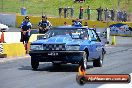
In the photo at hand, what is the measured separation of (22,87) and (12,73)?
3.77 metres

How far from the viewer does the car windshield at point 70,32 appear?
16.0 m

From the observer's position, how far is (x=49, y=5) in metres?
59.0

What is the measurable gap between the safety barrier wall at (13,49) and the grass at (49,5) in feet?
95.3

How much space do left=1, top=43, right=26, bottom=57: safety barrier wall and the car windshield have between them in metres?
5.99

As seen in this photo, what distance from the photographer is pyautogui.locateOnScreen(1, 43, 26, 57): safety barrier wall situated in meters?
22.0

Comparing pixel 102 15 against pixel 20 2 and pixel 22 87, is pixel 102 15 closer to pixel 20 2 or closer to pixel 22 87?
pixel 20 2

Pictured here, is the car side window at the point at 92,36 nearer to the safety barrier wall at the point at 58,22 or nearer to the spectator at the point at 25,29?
the spectator at the point at 25,29

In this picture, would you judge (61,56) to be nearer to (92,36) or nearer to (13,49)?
(92,36)

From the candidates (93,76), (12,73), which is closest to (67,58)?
(12,73)

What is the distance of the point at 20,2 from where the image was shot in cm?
5909

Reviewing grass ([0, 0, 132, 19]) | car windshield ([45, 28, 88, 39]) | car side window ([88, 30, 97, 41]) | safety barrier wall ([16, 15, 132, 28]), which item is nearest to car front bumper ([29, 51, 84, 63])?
car windshield ([45, 28, 88, 39])

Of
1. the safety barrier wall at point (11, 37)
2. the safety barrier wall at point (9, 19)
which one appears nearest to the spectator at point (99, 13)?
the safety barrier wall at point (9, 19)

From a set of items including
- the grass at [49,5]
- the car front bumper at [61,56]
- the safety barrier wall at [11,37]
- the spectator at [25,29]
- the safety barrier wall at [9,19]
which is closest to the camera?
the car front bumper at [61,56]

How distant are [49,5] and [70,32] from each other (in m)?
43.2
